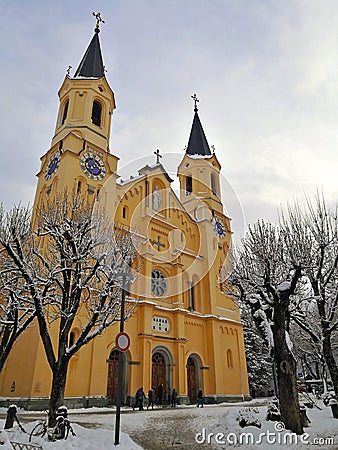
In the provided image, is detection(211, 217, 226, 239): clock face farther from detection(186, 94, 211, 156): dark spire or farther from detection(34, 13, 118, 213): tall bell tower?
detection(34, 13, 118, 213): tall bell tower

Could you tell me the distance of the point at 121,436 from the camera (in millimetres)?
10211

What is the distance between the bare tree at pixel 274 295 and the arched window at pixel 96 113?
18.0 metres

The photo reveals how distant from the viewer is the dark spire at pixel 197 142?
39.7 m

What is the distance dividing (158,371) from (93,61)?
26313mm

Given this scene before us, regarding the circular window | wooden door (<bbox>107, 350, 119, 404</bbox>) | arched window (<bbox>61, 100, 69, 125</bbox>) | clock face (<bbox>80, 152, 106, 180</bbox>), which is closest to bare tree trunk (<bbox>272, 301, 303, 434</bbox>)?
wooden door (<bbox>107, 350, 119, 404</bbox>)

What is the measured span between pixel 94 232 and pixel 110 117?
1775 cm

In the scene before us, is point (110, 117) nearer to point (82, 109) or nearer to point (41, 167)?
point (82, 109)

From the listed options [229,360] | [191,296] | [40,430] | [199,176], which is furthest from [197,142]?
[40,430]

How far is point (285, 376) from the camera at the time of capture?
11.3 meters

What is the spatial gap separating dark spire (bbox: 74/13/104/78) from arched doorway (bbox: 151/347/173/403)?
22834 millimetres

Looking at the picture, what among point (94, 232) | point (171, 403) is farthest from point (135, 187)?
point (171, 403)

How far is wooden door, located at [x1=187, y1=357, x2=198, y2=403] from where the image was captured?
1037 inches

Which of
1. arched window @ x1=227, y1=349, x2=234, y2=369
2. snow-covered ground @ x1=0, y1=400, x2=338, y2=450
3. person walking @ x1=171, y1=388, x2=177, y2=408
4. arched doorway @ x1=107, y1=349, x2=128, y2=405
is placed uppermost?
arched window @ x1=227, y1=349, x2=234, y2=369

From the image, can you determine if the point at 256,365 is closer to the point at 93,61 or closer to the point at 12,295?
the point at 12,295
